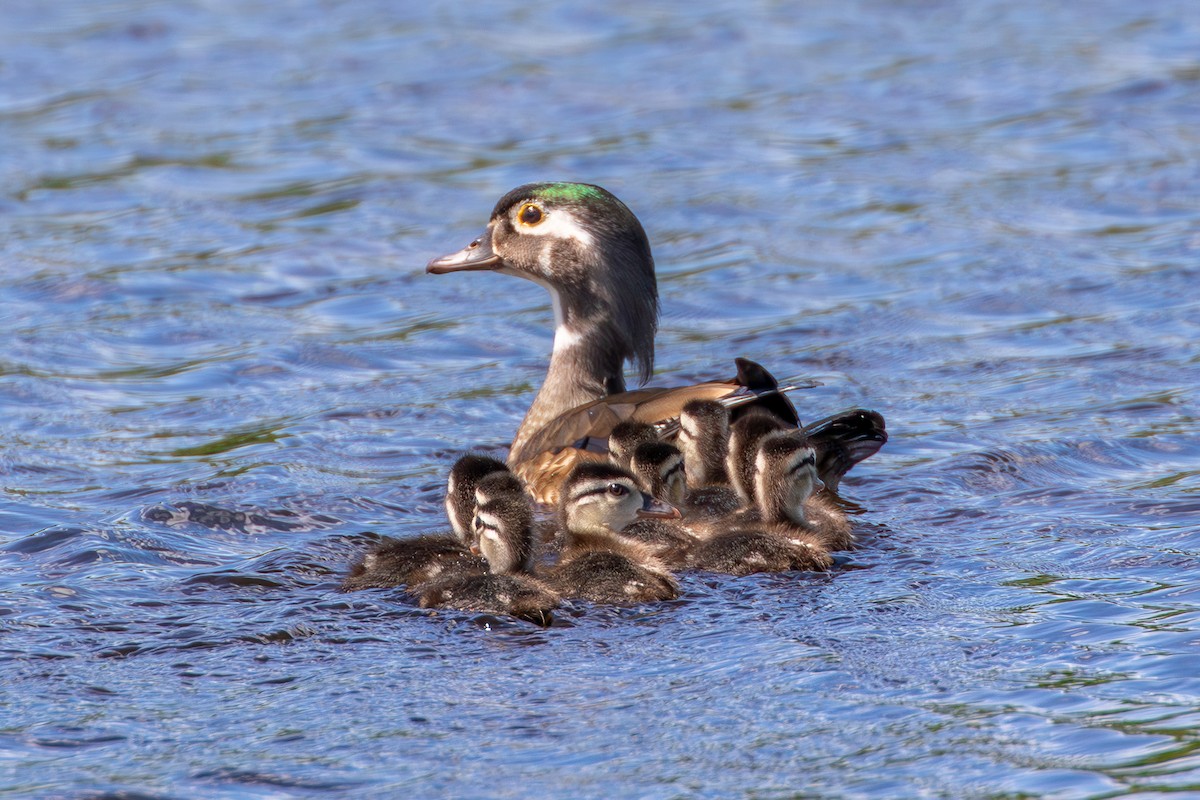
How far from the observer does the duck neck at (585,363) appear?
9758mm

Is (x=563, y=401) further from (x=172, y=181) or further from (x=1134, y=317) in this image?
(x=172, y=181)

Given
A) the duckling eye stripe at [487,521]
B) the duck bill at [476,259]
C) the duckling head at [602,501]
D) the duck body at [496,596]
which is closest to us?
the duck body at [496,596]

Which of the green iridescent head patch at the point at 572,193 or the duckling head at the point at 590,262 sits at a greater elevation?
the green iridescent head patch at the point at 572,193

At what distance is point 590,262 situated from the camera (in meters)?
9.72

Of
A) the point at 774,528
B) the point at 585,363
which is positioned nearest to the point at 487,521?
the point at 774,528

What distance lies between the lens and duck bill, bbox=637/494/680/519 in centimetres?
771

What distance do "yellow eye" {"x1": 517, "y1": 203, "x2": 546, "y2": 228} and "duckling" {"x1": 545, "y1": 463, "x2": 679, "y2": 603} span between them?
7.87ft

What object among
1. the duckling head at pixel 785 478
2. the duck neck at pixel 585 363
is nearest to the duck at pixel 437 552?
the duckling head at pixel 785 478

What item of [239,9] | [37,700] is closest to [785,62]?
[239,9]

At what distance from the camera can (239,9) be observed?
1981 centimetres

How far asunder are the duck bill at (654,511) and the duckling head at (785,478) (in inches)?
15.2

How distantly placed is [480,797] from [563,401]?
434 cm

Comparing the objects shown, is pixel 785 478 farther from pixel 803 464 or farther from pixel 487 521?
pixel 487 521

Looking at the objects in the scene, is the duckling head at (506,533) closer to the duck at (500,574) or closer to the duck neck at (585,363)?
the duck at (500,574)
